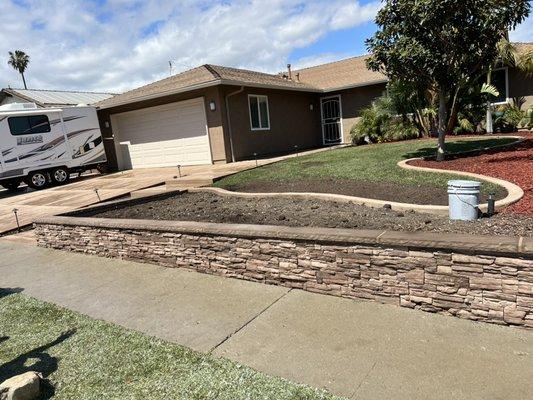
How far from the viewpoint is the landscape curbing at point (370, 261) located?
10.7 ft

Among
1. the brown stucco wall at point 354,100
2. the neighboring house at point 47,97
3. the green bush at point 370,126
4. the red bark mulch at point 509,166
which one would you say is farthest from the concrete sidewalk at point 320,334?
the neighboring house at point 47,97

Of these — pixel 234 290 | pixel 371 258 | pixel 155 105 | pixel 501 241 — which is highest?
pixel 155 105

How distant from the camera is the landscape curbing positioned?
328 centimetres

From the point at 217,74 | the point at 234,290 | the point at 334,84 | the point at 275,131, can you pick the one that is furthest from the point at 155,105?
the point at 234,290

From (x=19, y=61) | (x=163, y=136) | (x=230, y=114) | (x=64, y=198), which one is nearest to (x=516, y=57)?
(x=230, y=114)

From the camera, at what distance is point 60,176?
15875 millimetres

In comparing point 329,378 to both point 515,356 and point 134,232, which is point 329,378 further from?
point 134,232

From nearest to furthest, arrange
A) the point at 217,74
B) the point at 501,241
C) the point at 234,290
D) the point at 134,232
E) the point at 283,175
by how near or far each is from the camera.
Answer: the point at 501,241 < the point at 234,290 < the point at 134,232 < the point at 283,175 < the point at 217,74

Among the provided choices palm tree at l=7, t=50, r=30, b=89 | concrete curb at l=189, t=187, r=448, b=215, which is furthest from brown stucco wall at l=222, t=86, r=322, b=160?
palm tree at l=7, t=50, r=30, b=89

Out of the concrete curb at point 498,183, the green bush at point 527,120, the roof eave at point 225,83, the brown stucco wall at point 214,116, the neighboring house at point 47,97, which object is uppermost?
the neighboring house at point 47,97

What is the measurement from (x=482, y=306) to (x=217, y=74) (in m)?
13.3

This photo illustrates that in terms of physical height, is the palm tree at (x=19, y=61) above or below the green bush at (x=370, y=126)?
above

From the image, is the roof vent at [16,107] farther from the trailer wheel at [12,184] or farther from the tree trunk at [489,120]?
the tree trunk at [489,120]

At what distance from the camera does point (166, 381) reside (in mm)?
2977
